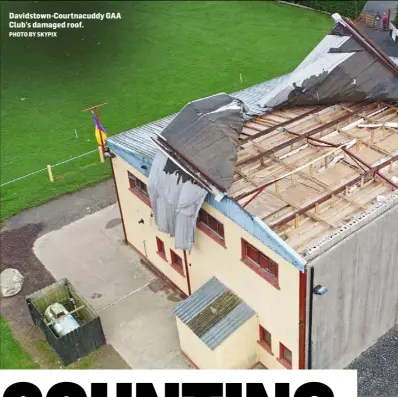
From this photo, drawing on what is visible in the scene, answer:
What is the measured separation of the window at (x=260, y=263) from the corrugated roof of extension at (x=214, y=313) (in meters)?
1.85

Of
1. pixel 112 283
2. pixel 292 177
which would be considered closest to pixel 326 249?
pixel 292 177

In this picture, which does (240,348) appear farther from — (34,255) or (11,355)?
(34,255)

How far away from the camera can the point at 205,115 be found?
20203 mm

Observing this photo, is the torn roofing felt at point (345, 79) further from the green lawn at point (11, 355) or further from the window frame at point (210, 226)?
the green lawn at point (11, 355)

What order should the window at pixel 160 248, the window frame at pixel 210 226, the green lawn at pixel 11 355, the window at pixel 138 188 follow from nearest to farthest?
1. the window frame at pixel 210 226
2. the green lawn at pixel 11 355
3. the window at pixel 138 188
4. the window at pixel 160 248

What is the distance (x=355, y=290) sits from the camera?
18.7 meters

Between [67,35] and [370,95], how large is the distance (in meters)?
40.1

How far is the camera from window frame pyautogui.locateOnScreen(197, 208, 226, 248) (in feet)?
64.1

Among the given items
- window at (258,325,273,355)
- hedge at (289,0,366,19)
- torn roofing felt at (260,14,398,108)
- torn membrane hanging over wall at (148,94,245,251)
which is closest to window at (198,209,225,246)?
torn membrane hanging over wall at (148,94,245,251)

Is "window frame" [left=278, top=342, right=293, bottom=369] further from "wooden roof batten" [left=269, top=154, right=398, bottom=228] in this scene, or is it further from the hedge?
the hedge

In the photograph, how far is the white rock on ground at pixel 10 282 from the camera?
25180 millimetres

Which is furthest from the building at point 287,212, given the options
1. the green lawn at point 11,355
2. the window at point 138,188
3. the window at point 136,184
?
the green lawn at point 11,355

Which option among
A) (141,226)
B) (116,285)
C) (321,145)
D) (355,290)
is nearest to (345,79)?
(321,145)

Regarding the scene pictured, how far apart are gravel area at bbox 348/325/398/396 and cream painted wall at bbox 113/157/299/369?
304 centimetres
